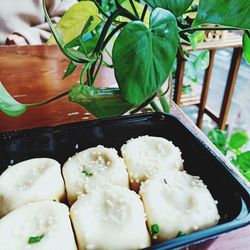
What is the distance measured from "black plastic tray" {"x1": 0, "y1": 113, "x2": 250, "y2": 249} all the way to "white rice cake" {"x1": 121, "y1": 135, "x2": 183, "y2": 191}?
0.03m

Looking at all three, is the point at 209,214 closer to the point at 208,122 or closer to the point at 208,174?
the point at 208,174

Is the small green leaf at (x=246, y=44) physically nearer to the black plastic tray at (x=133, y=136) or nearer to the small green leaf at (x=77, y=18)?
the black plastic tray at (x=133, y=136)

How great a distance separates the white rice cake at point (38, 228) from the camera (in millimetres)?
528

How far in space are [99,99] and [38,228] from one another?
0.27m

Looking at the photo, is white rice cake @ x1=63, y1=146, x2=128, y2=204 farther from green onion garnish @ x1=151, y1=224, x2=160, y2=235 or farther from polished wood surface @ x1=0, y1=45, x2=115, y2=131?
polished wood surface @ x1=0, y1=45, x2=115, y2=131

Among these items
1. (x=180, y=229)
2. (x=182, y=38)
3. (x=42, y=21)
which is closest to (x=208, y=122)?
(x=42, y=21)

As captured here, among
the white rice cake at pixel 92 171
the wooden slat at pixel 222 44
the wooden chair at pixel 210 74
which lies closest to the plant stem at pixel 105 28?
the white rice cake at pixel 92 171

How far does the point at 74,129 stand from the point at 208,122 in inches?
89.6

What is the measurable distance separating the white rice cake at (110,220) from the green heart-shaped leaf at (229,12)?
335 mm

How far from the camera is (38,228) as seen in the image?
1.84 feet

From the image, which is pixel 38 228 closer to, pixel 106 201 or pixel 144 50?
pixel 106 201

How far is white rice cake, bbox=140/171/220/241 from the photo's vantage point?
570 mm

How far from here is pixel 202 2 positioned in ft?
1.60

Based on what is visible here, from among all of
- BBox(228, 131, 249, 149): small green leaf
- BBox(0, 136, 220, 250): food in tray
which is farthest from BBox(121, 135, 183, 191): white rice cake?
BBox(228, 131, 249, 149): small green leaf
